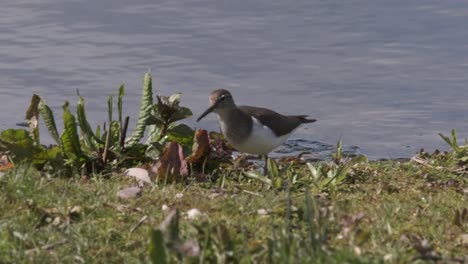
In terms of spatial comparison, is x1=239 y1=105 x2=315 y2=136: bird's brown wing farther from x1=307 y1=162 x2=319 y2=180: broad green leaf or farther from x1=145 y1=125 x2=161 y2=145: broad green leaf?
x1=307 y1=162 x2=319 y2=180: broad green leaf

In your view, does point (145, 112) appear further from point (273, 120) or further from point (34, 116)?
point (273, 120)

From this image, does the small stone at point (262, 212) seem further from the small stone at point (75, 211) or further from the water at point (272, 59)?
the water at point (272, 59)

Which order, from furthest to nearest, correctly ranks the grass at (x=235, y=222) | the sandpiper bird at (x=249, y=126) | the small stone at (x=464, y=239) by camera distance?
the sandpiper bird at (x=249, y=126) → the small stone at (x=464, y=239) → the grass at (x=235, y=222)

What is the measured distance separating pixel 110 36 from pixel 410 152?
161 inches

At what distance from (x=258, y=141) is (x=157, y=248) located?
3955 mm

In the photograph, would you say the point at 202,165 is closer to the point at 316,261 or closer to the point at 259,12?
the point at 316,261

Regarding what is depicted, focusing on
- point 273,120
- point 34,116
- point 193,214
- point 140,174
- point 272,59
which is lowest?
point 140,174

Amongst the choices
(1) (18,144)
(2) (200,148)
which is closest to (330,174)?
(2) (200,148)

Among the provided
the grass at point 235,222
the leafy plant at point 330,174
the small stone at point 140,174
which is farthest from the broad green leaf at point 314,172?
the small stone at point 140,174

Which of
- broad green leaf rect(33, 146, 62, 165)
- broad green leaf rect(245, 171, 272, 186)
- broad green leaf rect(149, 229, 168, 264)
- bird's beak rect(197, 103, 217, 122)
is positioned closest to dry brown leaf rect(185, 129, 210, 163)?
broad green leaf rect(245, 171, 272, 186)

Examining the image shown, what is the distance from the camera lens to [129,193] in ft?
22.4

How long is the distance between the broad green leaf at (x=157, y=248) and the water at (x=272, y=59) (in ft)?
17.9

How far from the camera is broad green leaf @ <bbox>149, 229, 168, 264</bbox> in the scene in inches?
194

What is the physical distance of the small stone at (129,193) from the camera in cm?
676
